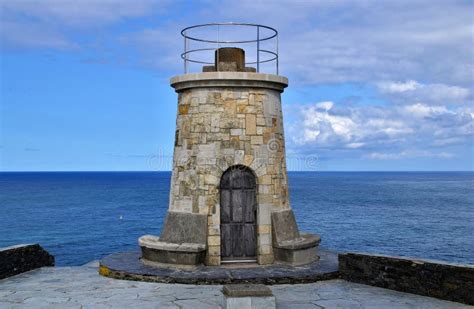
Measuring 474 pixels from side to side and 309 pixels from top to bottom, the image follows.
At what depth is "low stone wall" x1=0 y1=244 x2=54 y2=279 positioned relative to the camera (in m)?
12.7

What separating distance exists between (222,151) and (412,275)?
16.1 feet

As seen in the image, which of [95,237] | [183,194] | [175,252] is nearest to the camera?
[175,252]

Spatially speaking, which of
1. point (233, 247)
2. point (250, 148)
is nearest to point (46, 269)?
point (233, 247)

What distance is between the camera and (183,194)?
1343cm

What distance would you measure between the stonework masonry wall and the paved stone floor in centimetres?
196

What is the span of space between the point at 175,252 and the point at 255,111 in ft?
12.1

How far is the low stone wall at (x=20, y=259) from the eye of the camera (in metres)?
12.7

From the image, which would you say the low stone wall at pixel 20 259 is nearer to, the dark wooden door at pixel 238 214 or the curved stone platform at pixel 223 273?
the curved stone platform at pixel 223 273

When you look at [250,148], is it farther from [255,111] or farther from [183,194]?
[183,194]

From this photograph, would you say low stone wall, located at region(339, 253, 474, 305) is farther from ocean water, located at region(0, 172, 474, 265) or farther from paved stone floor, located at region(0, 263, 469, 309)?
ocean water, located at region(0, 172, 474, 265)

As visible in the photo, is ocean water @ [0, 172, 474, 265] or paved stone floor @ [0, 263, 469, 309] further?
ocean water @ [0, 172, 474, 265]

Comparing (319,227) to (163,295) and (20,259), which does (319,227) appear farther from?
(163,295)

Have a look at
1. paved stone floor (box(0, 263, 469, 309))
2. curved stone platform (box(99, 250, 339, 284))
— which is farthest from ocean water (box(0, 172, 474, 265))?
paved stone floor (box(0, 263, 469, 309))

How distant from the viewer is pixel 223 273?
12031mm
